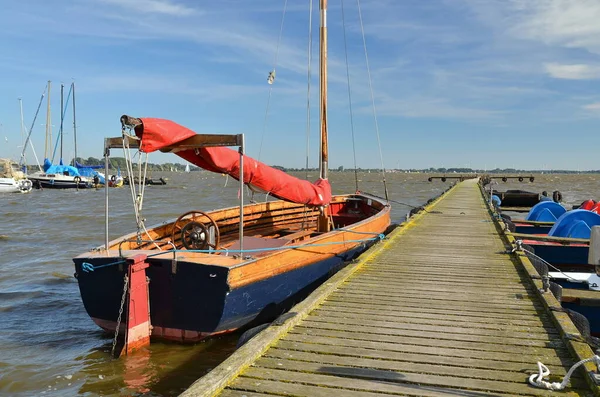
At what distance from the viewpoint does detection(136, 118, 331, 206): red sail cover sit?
238 inches

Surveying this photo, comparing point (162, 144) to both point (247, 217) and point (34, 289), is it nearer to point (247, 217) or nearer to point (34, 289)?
point (247, 217)

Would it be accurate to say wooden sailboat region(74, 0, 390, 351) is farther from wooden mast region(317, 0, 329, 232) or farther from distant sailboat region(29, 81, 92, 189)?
distant sailboat region(29, 81, 92, 189)

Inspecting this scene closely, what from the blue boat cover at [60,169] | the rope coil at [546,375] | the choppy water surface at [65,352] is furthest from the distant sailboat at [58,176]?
the rope coil at [546,375]

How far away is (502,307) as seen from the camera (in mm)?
A: 5703

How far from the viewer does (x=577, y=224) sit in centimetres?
1052


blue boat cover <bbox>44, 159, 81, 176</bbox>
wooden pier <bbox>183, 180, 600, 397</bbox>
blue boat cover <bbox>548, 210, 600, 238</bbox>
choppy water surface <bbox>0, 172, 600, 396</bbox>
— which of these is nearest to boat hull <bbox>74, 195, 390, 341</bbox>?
choppy water surface <bbox>0, 172, 600, 396</bbox>

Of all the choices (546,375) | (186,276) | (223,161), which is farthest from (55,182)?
(546,375)

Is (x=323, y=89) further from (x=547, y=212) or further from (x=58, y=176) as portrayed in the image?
(x=58, y=176)

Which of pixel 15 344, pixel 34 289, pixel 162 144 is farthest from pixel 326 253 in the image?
pixel 34 289

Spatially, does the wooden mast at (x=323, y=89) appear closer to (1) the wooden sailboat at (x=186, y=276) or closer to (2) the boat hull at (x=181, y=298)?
(1) the wooden sailboat at (x=186, y=276)

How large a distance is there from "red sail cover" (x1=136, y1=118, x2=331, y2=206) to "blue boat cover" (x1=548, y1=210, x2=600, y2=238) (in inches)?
222

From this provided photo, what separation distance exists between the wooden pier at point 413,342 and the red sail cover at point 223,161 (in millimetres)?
2013

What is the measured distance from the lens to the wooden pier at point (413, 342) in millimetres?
3615

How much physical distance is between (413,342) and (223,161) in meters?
3.70
